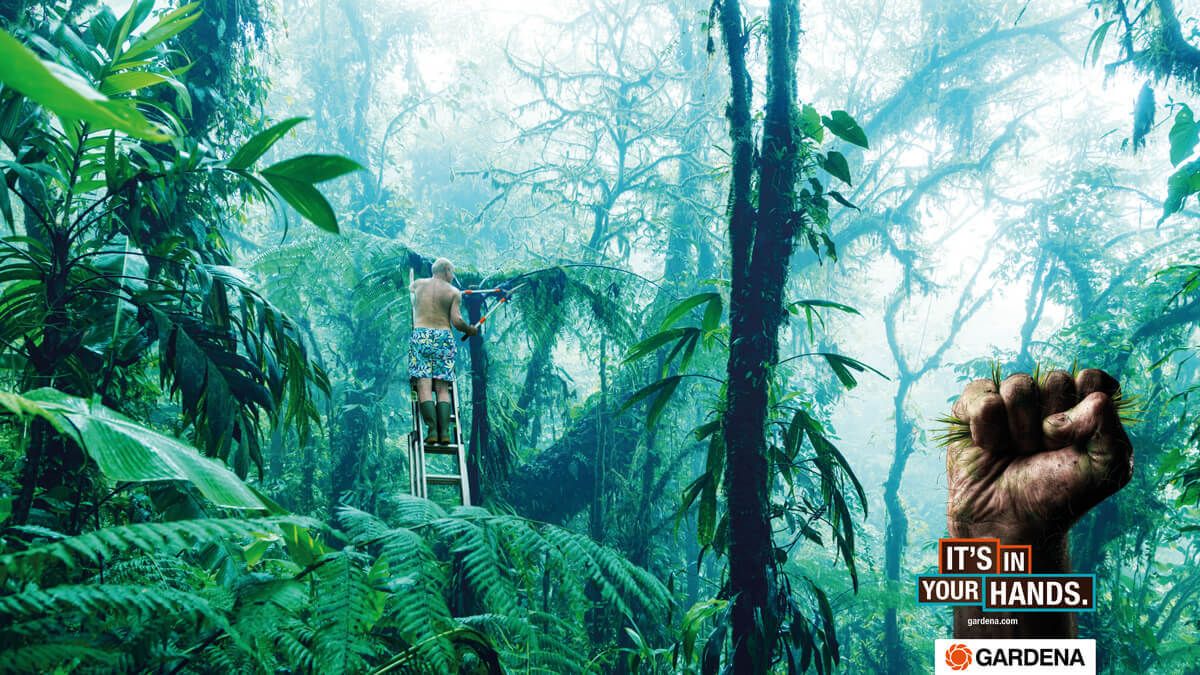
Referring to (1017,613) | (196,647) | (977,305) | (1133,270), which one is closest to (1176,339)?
(1133,270)

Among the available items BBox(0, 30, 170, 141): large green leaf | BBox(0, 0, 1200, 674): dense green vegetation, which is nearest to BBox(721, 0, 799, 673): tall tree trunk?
BBox(0, 0, 1200, 674): dense green vegetation

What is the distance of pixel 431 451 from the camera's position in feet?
13.5

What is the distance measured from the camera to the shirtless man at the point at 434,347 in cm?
419

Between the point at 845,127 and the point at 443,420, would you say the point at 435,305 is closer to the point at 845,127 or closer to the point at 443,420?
the point at 443,420

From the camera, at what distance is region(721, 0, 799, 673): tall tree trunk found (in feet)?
6.84

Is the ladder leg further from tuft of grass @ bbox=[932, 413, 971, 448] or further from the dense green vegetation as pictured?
tuft of grass @ bbox=[932, 413, 971, 448]

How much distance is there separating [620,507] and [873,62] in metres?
10.4

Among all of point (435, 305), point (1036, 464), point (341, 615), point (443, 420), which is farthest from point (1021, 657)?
point (435, 305)

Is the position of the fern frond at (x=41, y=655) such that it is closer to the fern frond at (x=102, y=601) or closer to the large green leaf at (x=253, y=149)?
the fern frond at (x=102, y=601)

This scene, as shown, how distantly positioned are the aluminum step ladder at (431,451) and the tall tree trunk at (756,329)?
1961 mm

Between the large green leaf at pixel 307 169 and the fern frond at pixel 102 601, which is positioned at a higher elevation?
the large green leaf at pixel 307 169

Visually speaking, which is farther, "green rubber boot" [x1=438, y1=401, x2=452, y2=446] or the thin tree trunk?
the thin tree trunk

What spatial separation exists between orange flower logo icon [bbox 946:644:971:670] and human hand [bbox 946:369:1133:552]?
18 cm

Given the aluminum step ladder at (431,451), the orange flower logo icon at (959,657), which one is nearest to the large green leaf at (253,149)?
the orange flower logo icon at (959,657)
